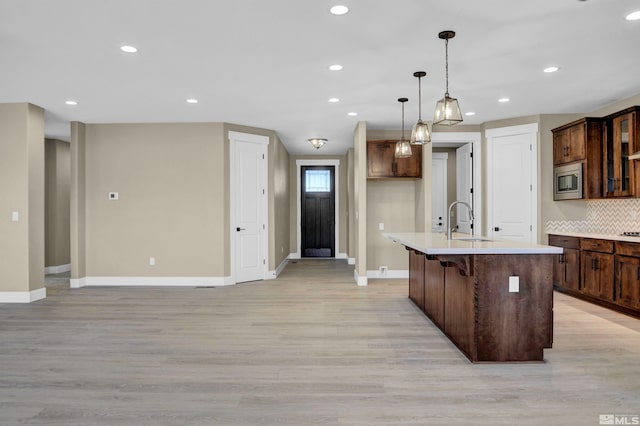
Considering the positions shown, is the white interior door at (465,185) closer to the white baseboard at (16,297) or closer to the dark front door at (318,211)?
the dark front door at (318,211)

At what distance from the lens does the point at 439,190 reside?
841 centimetres

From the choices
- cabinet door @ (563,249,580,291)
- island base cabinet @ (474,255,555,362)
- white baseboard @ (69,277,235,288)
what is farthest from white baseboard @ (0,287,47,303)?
cabinet door @ (563,249,580,291)

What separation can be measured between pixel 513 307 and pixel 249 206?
462cm

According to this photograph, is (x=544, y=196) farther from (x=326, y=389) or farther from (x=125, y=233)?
(x=125, y=233)

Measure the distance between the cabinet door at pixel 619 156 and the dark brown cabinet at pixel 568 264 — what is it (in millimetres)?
762

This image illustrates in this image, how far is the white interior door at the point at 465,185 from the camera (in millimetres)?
6887

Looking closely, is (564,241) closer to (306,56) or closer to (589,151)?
(589,151)

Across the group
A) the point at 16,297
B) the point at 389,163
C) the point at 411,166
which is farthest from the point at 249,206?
the point at 16,297

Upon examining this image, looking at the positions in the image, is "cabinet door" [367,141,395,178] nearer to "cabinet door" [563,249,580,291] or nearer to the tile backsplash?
the tile backsplash

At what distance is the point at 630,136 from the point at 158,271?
21.9 feet

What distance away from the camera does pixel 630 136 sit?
15.6 ft

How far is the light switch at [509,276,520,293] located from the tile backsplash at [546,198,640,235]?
321cm

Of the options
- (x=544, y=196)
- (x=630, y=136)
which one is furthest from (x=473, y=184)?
(x=630, y=136)

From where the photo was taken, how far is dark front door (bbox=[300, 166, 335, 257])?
10.3 m
